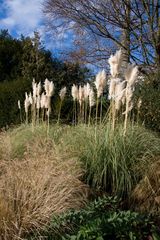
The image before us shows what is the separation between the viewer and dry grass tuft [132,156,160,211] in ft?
16.4

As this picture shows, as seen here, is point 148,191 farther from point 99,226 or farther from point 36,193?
point 99,226

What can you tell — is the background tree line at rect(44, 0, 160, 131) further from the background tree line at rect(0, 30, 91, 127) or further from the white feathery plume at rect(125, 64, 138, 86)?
the white feathery plume at rect(125, 64, 138, 86)

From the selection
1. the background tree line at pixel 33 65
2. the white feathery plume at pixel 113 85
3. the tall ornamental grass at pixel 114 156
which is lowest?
the tall ornamental grass at pixel 114 156

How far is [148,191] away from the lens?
5184 mm

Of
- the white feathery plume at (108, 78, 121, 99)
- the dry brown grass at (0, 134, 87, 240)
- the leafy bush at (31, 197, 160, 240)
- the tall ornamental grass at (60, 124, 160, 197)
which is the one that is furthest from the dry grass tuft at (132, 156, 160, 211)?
the white feathery plume at (108, 78, 121, 99)

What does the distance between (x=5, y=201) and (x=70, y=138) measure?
7.77 feet

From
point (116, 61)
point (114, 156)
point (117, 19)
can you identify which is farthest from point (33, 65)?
point (114, 156)

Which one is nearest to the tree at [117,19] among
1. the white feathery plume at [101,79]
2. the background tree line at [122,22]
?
the background tree line at [122,22]

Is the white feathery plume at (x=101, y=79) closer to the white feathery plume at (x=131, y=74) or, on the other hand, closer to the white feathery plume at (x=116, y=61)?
the white feathery plume at (x=116, y=61)

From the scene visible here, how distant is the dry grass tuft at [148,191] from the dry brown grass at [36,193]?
618 mm

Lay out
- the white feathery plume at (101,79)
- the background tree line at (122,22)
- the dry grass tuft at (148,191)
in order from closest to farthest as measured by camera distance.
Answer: the dry grass tuft at (148,191), the white feathery plume at (101,79), the background tree line at (122,22)

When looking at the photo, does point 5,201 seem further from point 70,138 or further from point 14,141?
point 14,141

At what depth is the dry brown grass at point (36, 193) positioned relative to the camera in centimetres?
418

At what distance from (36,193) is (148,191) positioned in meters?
1.38
